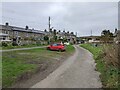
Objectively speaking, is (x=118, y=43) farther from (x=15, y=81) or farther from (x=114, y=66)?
(x=15, y=81)

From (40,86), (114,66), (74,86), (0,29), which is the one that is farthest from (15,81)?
(0,29)

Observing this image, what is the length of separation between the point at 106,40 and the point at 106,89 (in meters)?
7.71

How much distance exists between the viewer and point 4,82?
10.9m

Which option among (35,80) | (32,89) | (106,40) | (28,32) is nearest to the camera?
(32,89)

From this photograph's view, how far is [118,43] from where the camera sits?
13.2 metres

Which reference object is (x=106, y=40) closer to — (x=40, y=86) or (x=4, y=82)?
(x=40, y=86)

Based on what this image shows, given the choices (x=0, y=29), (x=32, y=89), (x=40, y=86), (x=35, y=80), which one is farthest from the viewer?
(x=0, y=29)

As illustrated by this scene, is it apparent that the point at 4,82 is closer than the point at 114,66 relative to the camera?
Yes

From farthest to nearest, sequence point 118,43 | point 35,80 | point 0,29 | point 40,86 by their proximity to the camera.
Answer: point 0,29, point 118,43, point 35,80, point 40,86

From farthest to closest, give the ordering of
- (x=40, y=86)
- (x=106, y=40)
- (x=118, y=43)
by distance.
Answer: (x=106, y=40) → (x=118, y=43) → (x=40, y=86)

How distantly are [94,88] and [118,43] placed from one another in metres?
3.66

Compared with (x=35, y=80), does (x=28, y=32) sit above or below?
above

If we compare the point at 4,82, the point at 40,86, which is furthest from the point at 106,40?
the point at 4,82

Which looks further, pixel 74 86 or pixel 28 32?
pixel 28 32
